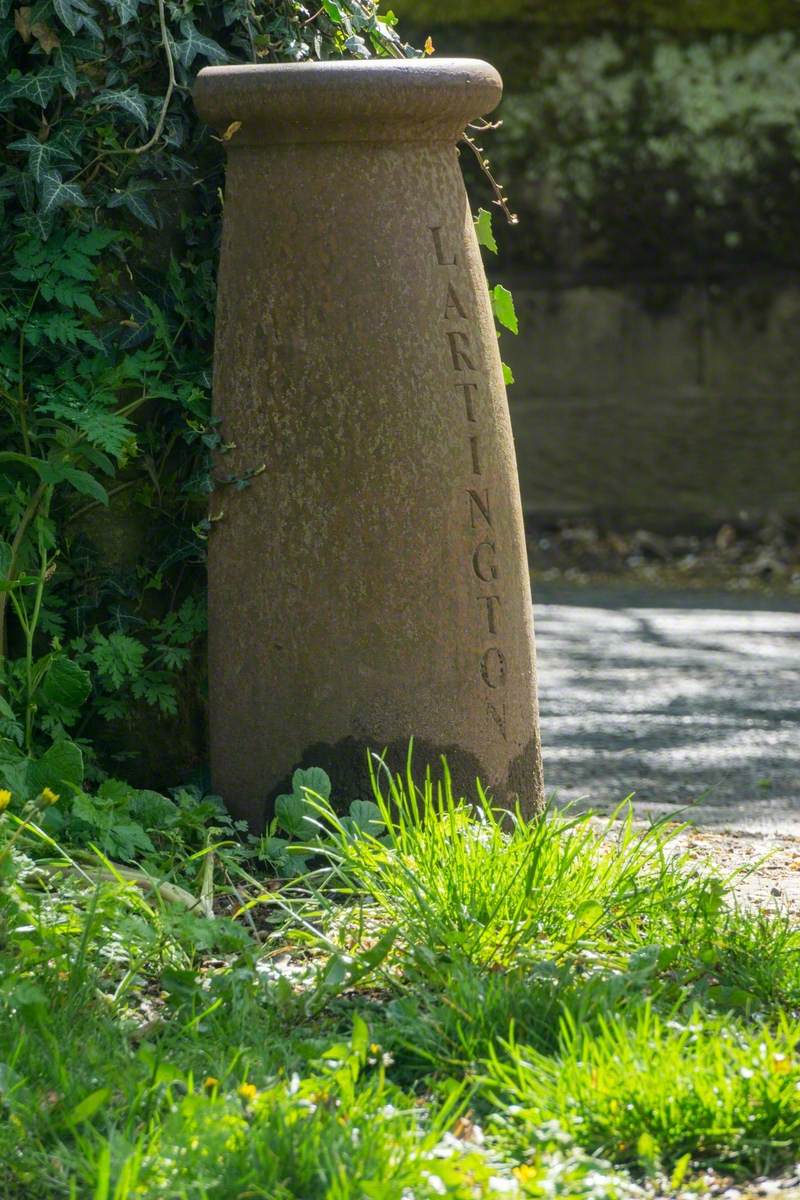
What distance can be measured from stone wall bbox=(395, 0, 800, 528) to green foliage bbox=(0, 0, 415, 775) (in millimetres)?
4155

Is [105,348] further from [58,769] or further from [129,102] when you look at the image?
[58,769]

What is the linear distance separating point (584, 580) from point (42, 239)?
419cm

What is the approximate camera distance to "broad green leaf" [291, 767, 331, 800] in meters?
2.85

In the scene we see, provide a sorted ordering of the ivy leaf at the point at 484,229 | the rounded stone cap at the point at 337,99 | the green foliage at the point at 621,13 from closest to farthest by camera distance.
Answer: the rounded stone cap at the point at 337,99 → the ivy leaf at the point at 484,229 → the green foliage at the point at 621,13

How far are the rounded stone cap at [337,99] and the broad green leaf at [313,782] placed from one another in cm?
109

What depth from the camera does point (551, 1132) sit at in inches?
75.2

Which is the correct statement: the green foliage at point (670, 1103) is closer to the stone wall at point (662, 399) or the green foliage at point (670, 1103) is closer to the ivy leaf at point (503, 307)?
the ivy leaf at point (503, 307)

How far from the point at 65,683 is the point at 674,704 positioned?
229 cm

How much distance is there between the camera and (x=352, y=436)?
113 inches

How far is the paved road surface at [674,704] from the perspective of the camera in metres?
3.85

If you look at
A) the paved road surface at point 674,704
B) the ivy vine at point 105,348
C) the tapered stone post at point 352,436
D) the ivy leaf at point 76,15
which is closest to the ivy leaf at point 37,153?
the ivy vine at point 105,348

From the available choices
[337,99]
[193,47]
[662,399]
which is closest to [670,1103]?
[337,99]

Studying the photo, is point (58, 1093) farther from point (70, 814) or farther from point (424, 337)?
point (424, 337)

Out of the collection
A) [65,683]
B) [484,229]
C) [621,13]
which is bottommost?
[65,683]
